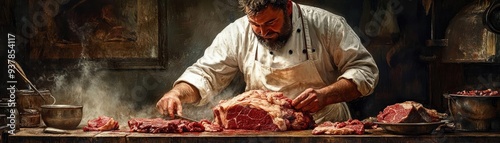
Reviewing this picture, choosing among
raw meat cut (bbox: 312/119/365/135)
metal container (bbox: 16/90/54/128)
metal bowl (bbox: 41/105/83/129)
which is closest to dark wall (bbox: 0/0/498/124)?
metal container (bbox: 16/90/54/128)

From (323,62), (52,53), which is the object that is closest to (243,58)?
(323,62)

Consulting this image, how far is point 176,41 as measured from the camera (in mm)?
8742

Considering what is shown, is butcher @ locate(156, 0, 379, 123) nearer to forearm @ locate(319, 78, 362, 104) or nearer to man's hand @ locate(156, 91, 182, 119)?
forearm @ locate(319, 78, 362, 104)

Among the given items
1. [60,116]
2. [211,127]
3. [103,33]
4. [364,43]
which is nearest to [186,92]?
[211,127]

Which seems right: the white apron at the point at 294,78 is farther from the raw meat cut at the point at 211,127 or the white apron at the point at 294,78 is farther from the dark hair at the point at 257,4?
A: the raw meat cut at the point at 211,127

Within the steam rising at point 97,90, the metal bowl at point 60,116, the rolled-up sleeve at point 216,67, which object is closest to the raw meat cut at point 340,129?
the rolled-up sleeve at point 216,67

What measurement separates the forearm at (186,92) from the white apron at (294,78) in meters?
0.69

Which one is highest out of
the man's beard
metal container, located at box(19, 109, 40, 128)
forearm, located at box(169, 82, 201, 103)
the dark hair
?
the dark hair

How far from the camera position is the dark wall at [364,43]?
8.60 meters

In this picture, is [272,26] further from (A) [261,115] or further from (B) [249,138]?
(B) [249,138]

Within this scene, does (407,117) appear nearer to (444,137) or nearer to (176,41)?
(444,137)

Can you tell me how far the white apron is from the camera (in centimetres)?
660

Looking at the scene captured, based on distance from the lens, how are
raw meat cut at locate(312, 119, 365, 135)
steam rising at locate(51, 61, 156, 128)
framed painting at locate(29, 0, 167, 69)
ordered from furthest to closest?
steam rising at locate(51, 61, 156, 128)
framed painting at locate(29, 0, 167, 69)
raw meat cut at locate(312, 119, 365, 135)

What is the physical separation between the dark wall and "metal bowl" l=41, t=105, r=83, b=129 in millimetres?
3112
